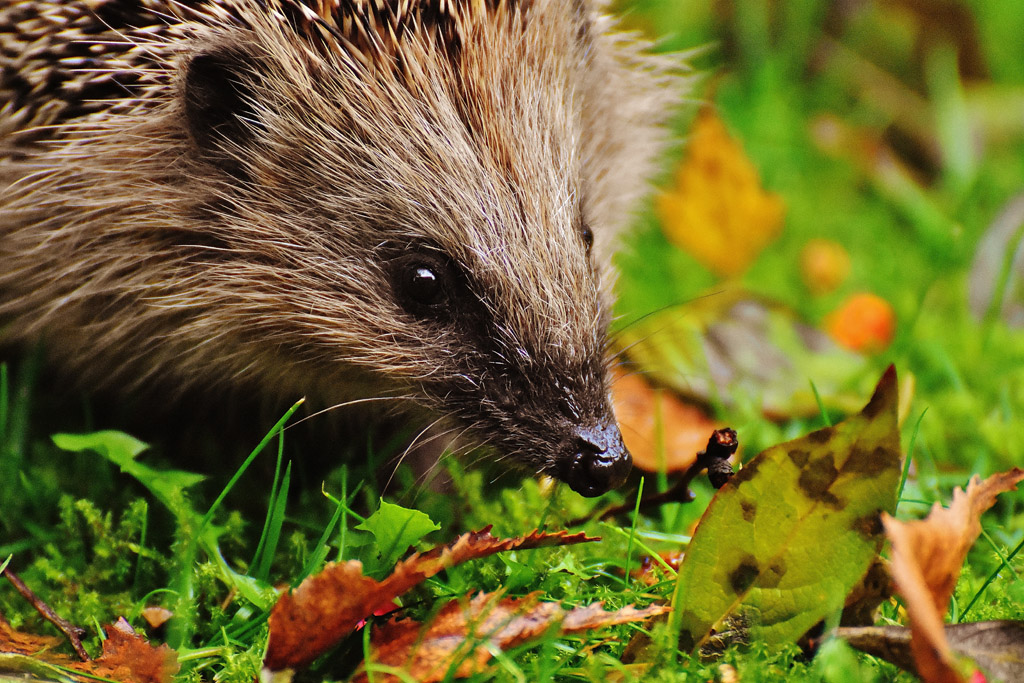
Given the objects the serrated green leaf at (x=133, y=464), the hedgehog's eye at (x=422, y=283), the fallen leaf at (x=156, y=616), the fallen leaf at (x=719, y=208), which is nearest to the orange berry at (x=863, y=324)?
the fallen leaf at (x=719, y=208)

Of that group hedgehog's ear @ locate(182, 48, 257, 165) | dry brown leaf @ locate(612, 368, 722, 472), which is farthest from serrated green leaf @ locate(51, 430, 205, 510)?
dry brown leaf @ locate(612, 368, 722, 472)

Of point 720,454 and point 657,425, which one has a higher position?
point 720,454

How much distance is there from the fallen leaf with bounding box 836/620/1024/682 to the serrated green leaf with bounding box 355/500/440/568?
80 cm

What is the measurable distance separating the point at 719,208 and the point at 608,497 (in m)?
1.69

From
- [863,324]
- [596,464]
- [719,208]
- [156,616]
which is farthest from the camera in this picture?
[719,208]

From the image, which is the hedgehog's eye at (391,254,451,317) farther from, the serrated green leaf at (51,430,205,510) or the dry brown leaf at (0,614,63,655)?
the dry brown leaf at (0,614,63,655)

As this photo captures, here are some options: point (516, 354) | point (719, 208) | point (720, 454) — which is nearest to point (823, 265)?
point (719, 208)

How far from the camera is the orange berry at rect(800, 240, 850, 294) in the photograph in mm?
3676

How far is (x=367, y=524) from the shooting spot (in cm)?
189

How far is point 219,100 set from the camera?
2.33 metres

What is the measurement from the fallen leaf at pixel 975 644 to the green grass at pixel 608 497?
2.1 inches

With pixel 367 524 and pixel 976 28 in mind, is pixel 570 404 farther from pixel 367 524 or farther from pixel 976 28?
pixel 976 28

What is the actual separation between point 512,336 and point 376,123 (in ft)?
1.96

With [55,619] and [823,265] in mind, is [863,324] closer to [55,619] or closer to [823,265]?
[823,265]
